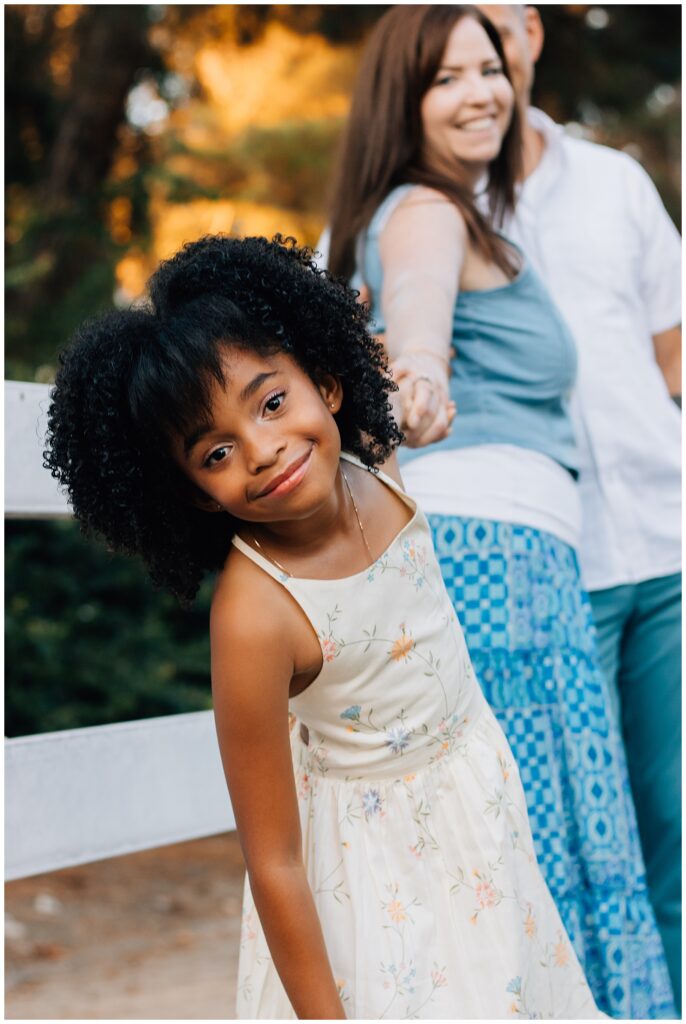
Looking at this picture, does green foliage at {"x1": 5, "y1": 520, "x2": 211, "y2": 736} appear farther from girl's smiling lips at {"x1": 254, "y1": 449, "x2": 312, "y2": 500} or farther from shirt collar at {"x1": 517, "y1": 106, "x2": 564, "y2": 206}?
girl's smiling lips at {"x1": 254, "y1": 449, "x2": 312, "y2": 500}

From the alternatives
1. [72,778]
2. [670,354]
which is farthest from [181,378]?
[670,354]

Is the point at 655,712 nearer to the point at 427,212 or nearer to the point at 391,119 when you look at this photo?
the point at 427,212

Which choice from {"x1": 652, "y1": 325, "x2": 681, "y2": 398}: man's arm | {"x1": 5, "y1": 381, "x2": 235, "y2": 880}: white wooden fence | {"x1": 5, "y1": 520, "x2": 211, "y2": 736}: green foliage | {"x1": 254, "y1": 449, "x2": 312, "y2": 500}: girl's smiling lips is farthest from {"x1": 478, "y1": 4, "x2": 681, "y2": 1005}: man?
{"x1": 5, "y1": 520, "x2": 211, "y2": 736}: green foliage

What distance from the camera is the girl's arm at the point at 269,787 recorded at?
1.22m

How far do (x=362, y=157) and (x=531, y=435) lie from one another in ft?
1.82

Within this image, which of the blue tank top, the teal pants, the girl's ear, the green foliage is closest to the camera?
the girl's ear

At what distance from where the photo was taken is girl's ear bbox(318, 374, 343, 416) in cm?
138

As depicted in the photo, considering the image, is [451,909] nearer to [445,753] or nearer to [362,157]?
[445,753]

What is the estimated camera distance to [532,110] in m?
2.30

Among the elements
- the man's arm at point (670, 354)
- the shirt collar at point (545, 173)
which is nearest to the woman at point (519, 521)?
the shirt collar at point (545, 173)

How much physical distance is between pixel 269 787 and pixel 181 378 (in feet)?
1.48

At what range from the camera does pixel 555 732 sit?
164cm

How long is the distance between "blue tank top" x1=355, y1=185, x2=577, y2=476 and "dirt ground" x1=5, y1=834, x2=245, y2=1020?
5.65 feet

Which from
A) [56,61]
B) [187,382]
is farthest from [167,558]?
[56,61]
